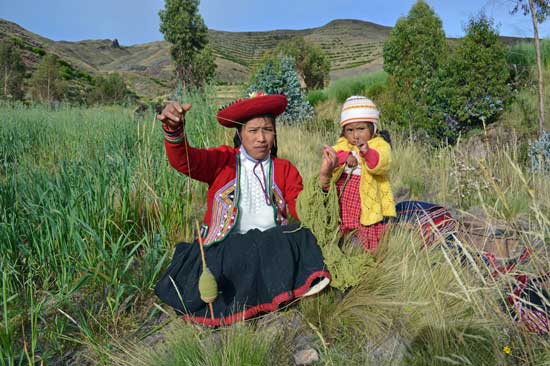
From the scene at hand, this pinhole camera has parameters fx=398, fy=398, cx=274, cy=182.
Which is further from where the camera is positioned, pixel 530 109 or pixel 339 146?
pixel 530 109

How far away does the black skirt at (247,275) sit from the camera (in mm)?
1650

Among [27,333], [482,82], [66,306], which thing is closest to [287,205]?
[66,306]

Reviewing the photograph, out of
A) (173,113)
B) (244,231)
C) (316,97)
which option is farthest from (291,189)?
(316,97)

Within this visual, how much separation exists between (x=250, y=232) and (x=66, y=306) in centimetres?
86

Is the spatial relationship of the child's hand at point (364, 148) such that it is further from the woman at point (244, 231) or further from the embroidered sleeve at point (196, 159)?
the embroidered sleeve at point (196, 159)

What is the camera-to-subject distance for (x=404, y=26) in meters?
9.30

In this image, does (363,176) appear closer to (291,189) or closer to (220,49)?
(291,189)

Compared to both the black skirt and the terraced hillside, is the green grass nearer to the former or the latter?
the black skirt

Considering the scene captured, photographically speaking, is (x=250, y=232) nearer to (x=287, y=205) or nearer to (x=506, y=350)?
(x=287, y=205)

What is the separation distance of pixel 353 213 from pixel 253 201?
1.74 feet

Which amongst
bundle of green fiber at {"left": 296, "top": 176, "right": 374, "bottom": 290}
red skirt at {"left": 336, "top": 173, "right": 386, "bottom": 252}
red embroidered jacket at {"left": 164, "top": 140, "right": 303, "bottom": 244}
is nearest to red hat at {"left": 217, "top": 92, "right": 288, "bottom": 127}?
red embroidered jacket at {"left": 164, "top": 140, "right": 303, "bottom": 244}

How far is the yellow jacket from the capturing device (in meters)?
1.93

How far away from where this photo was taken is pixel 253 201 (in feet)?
6.46

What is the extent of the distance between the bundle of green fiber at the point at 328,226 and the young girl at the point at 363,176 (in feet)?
0.65
